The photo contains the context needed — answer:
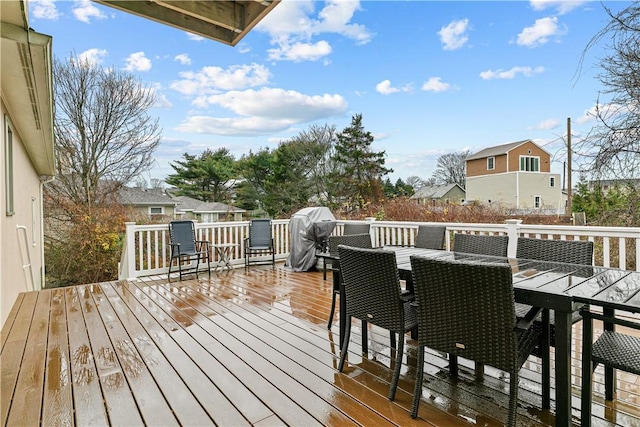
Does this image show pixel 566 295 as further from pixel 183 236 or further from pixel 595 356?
pixel 183 236

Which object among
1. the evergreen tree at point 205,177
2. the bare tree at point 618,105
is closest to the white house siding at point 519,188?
the evergreen tree at point 205,177

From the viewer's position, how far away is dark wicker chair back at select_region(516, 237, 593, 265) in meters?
2.69

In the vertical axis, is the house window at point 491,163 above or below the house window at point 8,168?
above

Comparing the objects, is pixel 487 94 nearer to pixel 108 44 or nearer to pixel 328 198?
pixel 328 198

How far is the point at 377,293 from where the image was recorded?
2.27 m

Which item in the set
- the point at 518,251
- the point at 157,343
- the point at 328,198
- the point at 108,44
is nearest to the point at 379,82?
the point at 328,198

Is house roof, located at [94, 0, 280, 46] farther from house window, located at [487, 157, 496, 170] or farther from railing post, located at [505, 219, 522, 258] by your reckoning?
house window, located at [487, 157, 496, 170]

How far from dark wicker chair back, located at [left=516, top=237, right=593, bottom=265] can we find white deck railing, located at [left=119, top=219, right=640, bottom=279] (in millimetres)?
1049

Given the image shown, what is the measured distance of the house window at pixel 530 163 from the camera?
21938 mm

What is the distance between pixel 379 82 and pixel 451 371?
13.3m

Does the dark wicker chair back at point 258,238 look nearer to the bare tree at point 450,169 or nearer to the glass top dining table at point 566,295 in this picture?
the glass top dining table at point 566,295

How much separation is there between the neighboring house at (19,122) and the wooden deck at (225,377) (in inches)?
31.8

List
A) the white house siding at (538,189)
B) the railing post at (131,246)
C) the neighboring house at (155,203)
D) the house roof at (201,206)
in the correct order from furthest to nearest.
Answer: the white house siding at (538,189)
the house roof at (201,206)
the neighboring house at (155,203)
the railing post at (131,246)

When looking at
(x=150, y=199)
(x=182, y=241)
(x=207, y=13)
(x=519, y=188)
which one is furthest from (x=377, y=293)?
(x=519, y=188)
